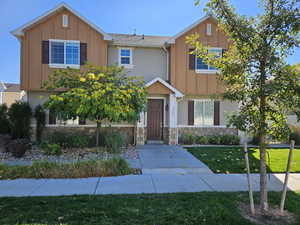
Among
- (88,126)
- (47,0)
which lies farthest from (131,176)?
(47,0)

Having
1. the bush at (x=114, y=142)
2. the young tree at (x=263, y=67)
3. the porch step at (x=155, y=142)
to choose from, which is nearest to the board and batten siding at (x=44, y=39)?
the bush at (x=114, y=142)

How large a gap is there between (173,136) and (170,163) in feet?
13.0

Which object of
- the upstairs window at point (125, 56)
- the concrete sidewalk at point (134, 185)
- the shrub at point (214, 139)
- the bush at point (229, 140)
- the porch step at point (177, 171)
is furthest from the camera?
the upstairs window at point (125, 56)

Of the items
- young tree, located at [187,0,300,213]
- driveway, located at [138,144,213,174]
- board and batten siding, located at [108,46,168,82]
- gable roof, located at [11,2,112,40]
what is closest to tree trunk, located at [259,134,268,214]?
young tree, located at [187,0,300,213]

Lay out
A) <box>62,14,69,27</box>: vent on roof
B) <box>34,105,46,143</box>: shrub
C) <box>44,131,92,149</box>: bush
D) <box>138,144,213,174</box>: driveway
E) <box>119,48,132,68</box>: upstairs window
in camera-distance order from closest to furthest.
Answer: <box>138,144,213,174</box>: driveway, <box>44,131,92,149</box>: bush, <box>34,105,46,143</box>: shrub, <box>62,14,69,27</box>: vent on roof, <box>119,48,132,68</box>: upstairs window

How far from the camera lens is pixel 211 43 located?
12.0 meters

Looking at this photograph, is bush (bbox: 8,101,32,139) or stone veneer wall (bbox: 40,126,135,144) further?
stone veneer wall (bbox: 40,126,135,144)

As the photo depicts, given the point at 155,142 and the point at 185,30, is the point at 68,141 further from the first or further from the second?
the point at 185,30

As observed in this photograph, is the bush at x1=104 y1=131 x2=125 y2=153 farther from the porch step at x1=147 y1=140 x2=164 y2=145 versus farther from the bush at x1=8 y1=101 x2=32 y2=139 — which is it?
the bush at x1=8 y1=101 x2=32 y2=139

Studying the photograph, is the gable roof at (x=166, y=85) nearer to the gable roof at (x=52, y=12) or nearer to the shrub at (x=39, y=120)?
the gable roof at (x=52, y=12)

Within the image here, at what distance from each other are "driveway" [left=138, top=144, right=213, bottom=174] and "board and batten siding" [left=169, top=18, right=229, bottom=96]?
14.5 feet

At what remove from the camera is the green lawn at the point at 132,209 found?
10.8ft

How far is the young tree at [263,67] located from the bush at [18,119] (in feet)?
34.4

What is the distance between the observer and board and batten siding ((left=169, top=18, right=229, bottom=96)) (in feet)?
38.6
